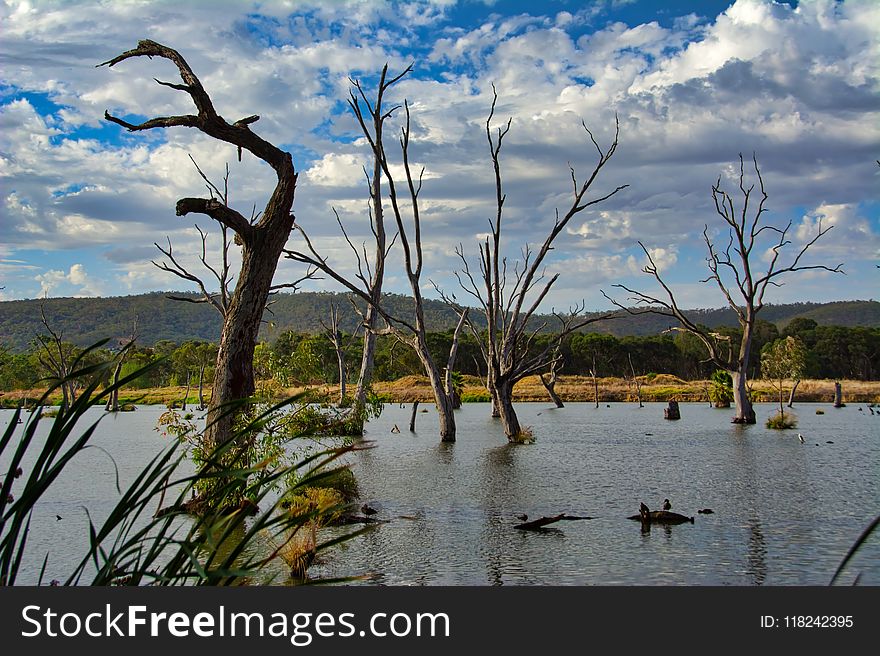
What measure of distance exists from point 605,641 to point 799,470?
17087 millimetres

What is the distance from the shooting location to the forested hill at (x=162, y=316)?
146 m

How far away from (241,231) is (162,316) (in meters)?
167

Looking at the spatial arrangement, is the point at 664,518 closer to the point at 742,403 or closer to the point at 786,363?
the point at 742,403

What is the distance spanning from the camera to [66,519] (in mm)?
13656

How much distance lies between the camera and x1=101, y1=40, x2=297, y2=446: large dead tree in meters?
12.4

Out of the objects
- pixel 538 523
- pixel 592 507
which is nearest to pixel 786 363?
pixel 592 507

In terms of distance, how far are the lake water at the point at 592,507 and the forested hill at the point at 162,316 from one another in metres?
114

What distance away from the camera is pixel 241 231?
12727mm

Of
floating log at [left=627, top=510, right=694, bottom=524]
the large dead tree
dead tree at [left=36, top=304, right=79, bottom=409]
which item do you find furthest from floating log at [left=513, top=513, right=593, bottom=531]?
dead tree at [left=36, top=304, right=79, bottom=409]

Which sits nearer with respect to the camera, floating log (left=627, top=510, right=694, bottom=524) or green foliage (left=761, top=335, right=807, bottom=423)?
floating log (left=627, top=510, right=694, bottom=524)

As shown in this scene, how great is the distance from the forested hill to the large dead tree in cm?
12560

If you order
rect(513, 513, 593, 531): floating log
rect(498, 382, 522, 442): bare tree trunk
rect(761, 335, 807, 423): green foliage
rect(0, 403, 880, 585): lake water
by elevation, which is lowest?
rect(0, 403, 880, 585): lake water

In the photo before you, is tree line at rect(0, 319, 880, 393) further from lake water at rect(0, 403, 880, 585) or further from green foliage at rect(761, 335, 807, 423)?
lake water at rect(0, 403, 880, 585)

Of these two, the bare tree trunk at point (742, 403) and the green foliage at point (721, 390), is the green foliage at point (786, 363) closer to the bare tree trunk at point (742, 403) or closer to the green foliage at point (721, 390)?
the green foliage at point (721, 390)
